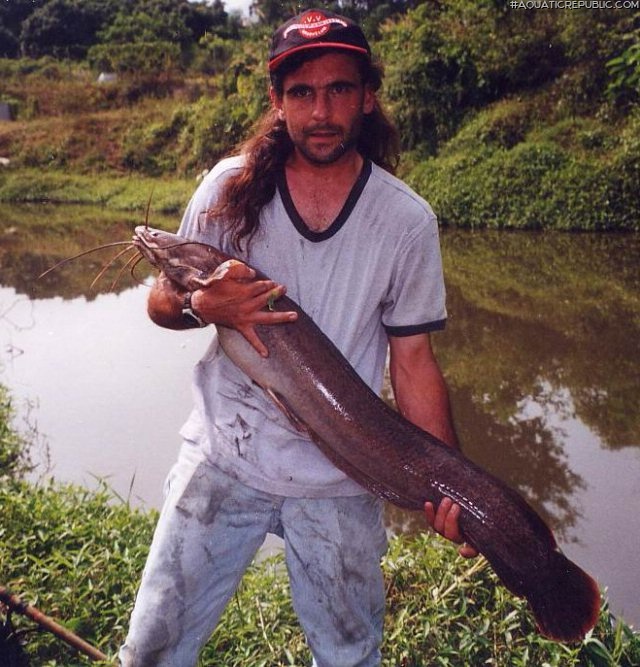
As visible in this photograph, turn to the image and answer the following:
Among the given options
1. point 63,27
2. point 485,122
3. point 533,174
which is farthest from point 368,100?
point 63,27

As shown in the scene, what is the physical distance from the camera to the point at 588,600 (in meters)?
1.95

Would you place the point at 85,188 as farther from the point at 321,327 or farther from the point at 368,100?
the point at 321,327

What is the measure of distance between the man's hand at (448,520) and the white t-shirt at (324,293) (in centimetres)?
24

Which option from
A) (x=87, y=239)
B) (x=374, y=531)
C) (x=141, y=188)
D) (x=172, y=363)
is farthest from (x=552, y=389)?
(x=141, y=188)

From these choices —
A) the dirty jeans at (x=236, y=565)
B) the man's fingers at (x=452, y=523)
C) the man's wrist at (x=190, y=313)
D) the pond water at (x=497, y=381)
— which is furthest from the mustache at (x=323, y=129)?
the pond water at (x=497, y=381)

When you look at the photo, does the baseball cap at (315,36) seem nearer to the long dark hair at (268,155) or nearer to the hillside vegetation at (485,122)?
the long dark hair at (268,155)

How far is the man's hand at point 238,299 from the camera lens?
2.01 meters

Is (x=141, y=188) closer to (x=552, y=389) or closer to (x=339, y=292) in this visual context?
(x=552, y=389)

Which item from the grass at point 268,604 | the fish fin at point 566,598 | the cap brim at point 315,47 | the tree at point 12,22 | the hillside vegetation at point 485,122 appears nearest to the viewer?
the fish fin at point 566,598

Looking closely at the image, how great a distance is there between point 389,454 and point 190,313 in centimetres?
74

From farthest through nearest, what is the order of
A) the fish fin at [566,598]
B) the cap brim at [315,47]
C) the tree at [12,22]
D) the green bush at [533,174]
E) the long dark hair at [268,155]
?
the tree at [12,22]
the green bush at [533,174]
the long dark hair at [268,155]
the cap brim at [315,47]
the fish fin at [566,598]

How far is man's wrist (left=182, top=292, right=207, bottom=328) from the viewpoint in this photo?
7.04ft

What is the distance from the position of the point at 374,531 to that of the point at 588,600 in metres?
0.63

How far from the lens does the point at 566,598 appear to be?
1.95 m
